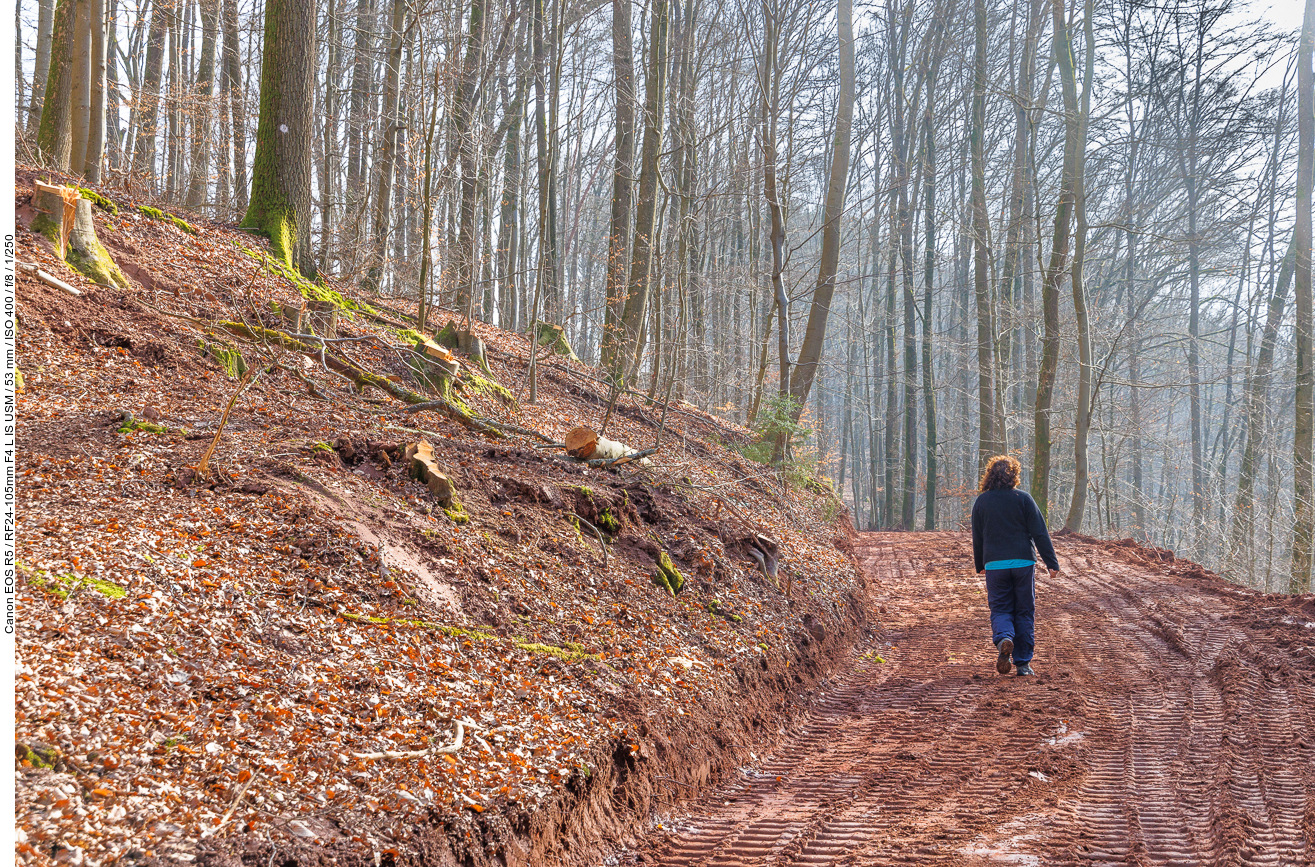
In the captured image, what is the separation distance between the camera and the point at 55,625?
306 centimetres

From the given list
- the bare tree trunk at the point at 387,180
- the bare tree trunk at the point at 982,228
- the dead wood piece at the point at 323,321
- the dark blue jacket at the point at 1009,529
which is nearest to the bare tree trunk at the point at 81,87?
the bare tree trunk at the point at 387,180

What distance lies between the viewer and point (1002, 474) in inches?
278

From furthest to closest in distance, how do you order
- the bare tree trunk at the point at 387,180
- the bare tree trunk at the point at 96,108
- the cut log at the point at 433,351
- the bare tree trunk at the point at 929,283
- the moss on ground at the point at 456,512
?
the bare tree trunk at the point at 929,283
the bare tree trunk at the point at 387,180
the bare tree trunk at the point at 96,108
the cut log at the point at 433,351
the moss on ground at the point at 456,512

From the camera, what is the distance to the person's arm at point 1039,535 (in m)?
6.66

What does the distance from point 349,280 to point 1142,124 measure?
76.0 ft

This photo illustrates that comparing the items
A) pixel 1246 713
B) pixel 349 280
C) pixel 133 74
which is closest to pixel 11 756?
pixel 1246 713

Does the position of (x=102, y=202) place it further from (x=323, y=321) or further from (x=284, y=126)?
(x=323, y=321)

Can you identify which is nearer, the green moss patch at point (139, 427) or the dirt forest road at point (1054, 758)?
the dirt forest road at point (1054, 758)

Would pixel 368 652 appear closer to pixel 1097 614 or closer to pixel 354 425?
pixel 354 425

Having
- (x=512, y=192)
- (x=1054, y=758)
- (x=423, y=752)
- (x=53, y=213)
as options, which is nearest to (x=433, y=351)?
(x=53, y=213)

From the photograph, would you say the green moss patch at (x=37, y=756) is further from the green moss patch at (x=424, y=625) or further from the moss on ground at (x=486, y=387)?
the moss on ground at (x=486, y=387)

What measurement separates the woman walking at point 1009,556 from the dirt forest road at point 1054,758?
323 millimetres

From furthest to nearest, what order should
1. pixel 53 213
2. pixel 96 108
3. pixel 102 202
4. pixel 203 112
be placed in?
1. pixel 203 112
2. pixel 96 108
3. pixel 102 202
4. pixel 53 213

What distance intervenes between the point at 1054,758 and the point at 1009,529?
107 inches
